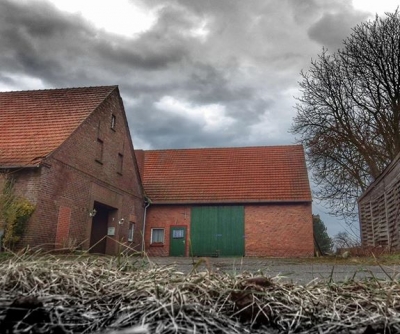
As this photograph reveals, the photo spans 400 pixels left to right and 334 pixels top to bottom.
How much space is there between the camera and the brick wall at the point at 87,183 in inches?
552

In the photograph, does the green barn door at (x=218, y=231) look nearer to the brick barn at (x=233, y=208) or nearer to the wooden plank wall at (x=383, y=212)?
the brick barn at (x=233, y=208)

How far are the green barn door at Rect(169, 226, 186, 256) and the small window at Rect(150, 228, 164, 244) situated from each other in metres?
0.60

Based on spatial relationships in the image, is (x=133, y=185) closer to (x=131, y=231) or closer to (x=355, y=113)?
(x=131, y=231)

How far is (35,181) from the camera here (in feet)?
45.4

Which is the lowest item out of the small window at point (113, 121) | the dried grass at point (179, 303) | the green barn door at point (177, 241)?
the dried grass at point (179, 303)

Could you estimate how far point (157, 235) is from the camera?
74.8ft

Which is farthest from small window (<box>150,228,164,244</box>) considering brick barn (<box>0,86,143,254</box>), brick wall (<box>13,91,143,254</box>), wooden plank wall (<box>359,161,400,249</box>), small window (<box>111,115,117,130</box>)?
wooden plank wall (<box>359,161,400,249</box>)

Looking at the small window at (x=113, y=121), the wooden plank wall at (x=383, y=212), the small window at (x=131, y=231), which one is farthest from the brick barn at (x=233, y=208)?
the small window at (x=113, y=121)

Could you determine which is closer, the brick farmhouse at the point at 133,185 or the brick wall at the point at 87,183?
the brick wall at the point at 87,183

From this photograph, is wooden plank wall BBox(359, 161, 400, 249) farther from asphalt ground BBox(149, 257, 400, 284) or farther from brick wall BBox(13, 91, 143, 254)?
brick wall BBox(13, 91, 143, 254)

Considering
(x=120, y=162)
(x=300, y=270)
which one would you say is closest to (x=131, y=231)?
(x=120, y=162)

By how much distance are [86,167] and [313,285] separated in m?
16.0

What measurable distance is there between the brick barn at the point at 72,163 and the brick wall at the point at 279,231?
6.05m

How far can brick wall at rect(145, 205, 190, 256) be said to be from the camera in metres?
22.5
